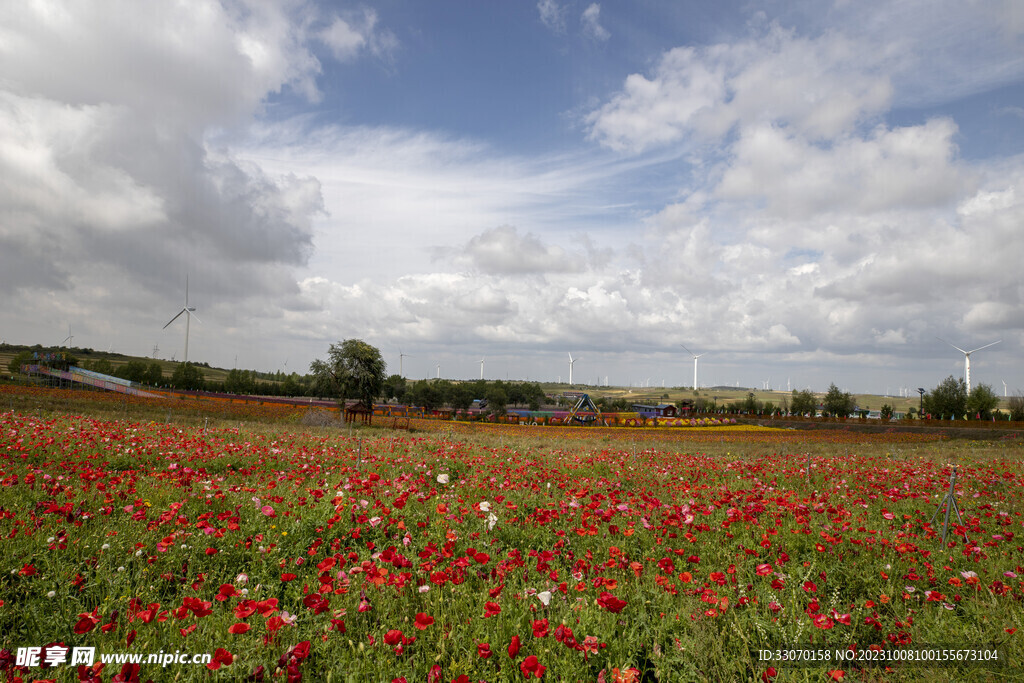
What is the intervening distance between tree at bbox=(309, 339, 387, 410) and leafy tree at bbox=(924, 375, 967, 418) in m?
87.0

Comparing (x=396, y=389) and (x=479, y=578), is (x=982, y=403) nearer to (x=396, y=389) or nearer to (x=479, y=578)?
(x=479, y=578)

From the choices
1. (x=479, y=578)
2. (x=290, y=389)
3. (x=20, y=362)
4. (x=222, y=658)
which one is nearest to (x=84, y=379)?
(x=20, y=362)

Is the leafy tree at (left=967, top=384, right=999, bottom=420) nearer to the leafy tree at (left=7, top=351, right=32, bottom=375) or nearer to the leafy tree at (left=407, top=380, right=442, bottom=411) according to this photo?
the leafy tree at (left=407, top=380, right=442, bottom=411)

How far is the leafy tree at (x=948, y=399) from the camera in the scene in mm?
77000

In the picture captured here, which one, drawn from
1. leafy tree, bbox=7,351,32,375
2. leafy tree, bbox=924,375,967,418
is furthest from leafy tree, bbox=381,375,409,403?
leafy tree, bbox=924,375,967,418

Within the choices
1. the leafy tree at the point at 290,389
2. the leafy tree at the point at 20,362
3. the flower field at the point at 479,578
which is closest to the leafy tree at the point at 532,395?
the leafy tree at the point at 290,389

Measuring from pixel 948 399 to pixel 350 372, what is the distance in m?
91.0

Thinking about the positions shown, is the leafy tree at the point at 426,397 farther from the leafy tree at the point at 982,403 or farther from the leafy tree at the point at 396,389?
the leafy tree at the point at 982,403

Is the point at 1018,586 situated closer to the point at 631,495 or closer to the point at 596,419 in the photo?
the point at 631,495

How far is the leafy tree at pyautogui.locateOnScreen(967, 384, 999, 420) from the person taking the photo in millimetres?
75062

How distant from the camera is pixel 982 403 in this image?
7531cm

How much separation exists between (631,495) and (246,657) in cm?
682

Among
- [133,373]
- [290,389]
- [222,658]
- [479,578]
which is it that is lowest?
[290,389]

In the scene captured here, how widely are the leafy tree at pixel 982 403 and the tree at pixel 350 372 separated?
8829 centimetres
